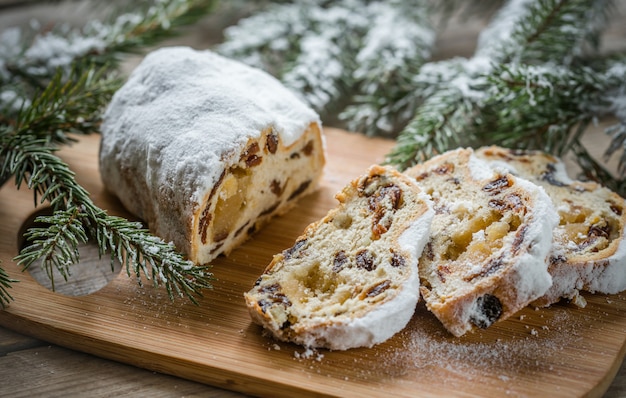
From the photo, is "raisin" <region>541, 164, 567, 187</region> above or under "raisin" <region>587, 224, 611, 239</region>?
above

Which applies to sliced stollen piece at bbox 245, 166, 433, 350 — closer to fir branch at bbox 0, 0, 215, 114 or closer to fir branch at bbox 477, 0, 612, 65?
fir branch at bbox 477, 0, 612, 65

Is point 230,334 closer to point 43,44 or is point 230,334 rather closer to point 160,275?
point 160,275

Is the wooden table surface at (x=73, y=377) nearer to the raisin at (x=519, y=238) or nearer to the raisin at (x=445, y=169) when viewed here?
the raisin at (x=519, y=238)

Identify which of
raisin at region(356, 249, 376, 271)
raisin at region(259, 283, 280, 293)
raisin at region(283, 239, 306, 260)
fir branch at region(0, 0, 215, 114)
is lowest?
raisin at region(259, 283, 280, 293)

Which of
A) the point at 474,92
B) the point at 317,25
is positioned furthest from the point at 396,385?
the point at 317,25

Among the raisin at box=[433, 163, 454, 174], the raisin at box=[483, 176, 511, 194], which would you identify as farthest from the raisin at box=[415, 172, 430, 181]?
the raisin at box=[483, 176, 511, 194]

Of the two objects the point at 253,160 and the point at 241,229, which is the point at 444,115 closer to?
the point at 253,160

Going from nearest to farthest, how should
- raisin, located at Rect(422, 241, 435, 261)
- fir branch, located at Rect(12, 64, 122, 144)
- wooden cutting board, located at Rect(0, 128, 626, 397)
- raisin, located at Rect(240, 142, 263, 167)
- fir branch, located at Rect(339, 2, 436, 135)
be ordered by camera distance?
wooden cutting board, located at Rect(0, 128, 626, 397) → raisin, located at Rect(422, 241, 435, 261) → raisin, located at Rect(240, 142, 263, 167) → fir branch, located at Rect(12, 64, 122, 144) → fir branch, located at Rect(339, 2, 436, 135)

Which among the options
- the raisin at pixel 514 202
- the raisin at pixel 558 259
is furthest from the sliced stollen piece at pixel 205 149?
the raisin at pixel 558 259
